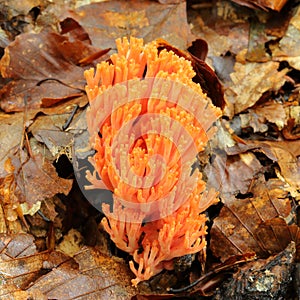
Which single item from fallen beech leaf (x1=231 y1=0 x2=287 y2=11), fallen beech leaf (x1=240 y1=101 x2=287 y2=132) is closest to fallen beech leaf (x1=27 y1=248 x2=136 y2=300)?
fallen beech leaf (x1=240 y1=101 x2=287 y2=132)

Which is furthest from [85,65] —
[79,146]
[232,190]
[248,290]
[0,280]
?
[248,290]

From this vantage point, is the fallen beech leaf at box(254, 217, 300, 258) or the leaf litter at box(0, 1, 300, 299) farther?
the fallen beech leaf at box(254, 217, 300, 258)

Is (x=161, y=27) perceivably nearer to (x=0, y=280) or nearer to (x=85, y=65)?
(x=85, y=65)

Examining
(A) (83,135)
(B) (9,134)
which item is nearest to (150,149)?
Answer: (A) (83,135)

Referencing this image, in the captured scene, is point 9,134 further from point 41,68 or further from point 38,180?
point 41,68

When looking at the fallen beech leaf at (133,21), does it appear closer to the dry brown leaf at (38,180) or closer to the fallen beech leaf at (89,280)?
the dry brown leaf at (38,180)

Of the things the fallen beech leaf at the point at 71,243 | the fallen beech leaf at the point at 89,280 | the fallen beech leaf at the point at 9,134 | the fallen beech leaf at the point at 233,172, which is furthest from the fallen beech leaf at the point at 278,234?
the fallen beech leaf at the point at 9,134

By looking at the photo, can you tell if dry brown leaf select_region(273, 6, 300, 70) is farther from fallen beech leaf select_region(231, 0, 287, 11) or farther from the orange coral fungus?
the orange coral fungus
